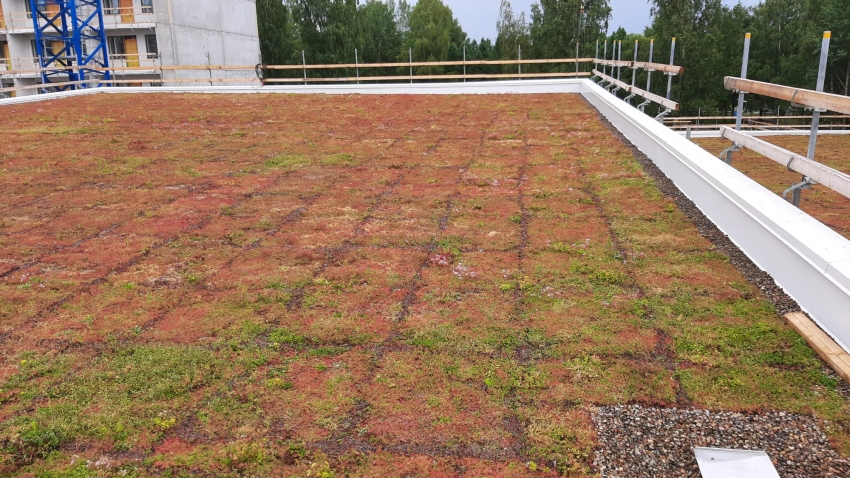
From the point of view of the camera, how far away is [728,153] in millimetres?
7176

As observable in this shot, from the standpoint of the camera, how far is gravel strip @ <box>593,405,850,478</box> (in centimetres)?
307

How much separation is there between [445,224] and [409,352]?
2951 millimetres

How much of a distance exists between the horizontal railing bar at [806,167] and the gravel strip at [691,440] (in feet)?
6.82

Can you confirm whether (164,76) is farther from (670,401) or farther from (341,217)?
(670,401)

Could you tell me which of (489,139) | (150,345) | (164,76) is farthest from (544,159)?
(164,76)

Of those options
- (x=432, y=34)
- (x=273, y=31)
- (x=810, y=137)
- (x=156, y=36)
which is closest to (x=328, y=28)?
(x=273, y=31)

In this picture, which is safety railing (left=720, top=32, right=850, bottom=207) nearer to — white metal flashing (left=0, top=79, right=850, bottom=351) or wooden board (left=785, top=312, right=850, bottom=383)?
white metal flashing (left=0, top=79, right=850, bottom=351)

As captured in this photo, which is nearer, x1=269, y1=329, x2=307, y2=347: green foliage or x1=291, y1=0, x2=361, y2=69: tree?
x1=269, y1=329, x2=307, y2=347: green foliage

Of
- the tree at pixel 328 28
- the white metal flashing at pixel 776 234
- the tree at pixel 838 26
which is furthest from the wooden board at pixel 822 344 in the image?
the tree at pixel 328 28

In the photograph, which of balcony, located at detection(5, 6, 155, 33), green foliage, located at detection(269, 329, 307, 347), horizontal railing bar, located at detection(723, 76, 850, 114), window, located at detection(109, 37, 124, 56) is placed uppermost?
balcony, located at detection(5, 6, 155, 33)

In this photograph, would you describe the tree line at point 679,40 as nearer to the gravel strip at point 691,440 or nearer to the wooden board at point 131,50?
the wooden board at point 131,50

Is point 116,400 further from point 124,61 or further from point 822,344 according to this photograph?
point 124,61

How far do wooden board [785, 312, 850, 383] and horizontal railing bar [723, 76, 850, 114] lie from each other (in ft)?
5.06

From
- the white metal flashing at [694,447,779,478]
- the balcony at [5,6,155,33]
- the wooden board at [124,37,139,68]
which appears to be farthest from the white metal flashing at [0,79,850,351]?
the wooden board at [124,37,139,68]
